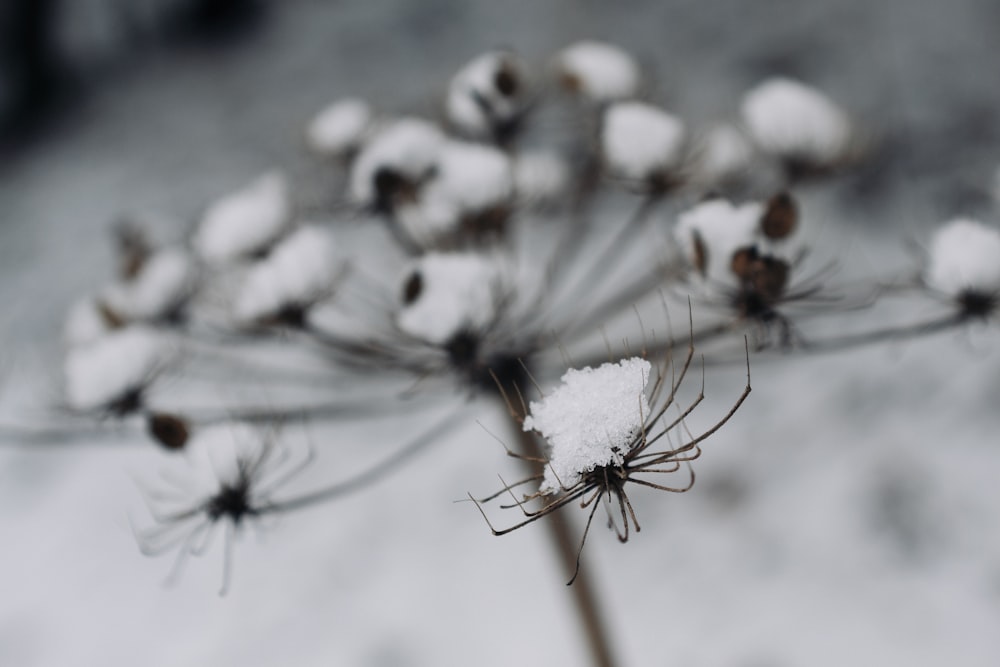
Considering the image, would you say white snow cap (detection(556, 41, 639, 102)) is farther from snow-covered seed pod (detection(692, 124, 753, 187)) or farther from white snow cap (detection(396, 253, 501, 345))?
white snow cap (detection(396, 253, 501, 345))

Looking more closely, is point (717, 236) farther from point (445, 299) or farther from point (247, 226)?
point (247, 226)

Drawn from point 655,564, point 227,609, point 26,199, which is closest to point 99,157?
point 26,199

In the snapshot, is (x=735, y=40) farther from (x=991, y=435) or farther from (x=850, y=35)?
(x=991, y=435)

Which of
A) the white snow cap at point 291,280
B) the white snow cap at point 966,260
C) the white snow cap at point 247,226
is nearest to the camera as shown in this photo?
the white snow cap at point 966,260

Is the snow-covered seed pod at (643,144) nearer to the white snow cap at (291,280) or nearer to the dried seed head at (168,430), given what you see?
the white snow cap at (291,280)

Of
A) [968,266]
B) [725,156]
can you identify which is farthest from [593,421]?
[725,156]

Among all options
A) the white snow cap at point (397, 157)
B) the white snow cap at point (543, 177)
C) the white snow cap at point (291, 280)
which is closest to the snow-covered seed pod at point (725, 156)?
the white snow cap at point (543, 177)

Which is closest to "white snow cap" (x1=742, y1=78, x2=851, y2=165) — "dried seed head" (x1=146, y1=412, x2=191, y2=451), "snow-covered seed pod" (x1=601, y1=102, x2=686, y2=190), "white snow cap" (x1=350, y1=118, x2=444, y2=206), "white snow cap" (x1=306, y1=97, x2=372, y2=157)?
"snow-covered seed pod" (x1=601, y1=102, x2=686, y2=190)
